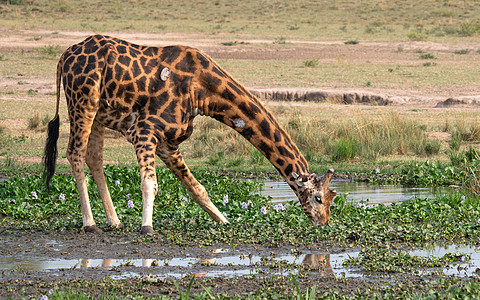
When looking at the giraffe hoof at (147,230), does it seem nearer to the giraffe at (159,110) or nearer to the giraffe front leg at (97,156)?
the giraffe at (159,110)

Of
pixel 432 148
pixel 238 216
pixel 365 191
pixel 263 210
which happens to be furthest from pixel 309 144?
pixel 263 210

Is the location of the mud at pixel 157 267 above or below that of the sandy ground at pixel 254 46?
Answer: above

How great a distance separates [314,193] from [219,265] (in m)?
1.46

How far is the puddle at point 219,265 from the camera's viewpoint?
693 cm

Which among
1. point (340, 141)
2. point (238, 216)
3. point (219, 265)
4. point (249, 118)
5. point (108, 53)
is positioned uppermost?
point (108, 53)

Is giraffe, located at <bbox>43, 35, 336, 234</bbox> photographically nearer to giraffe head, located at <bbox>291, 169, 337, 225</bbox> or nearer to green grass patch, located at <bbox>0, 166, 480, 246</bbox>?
giraffe head, located at <bbox>291, 169, 337, 225</bbox>

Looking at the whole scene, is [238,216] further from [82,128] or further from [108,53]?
[108,53]

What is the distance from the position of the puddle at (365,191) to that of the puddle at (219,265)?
11.1 ft

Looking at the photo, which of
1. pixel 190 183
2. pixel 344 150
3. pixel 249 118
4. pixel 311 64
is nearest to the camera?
pixel 249 118

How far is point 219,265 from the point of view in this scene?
23.9 ft

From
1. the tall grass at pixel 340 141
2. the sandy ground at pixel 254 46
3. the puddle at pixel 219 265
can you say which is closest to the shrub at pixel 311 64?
→ the sandy ground at pixel 254 46

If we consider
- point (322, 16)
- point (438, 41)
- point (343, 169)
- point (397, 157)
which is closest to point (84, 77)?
point (343, 169)

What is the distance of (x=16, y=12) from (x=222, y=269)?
1827 inches

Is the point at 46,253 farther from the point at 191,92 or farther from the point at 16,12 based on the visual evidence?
the point at 16,12
